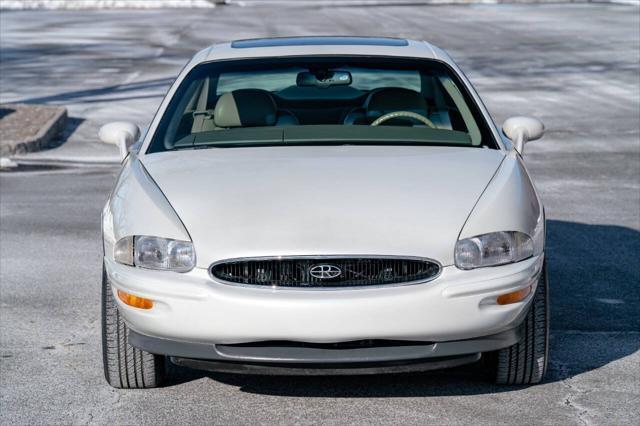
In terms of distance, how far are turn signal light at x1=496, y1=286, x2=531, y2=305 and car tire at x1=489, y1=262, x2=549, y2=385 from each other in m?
0.28

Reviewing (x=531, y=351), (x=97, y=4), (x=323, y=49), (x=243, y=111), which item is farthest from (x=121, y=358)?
(x=97, y=4)

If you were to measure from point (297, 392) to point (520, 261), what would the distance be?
1155 millimetres

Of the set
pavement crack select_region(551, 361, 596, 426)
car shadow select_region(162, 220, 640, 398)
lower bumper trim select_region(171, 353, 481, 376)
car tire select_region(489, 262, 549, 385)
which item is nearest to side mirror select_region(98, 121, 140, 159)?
car shadow select_region(162, 220, 640, 398)

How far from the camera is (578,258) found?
823 cm

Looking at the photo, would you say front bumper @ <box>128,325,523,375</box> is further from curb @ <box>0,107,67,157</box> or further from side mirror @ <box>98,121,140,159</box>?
curb @ <box>0,107,67,157</box>

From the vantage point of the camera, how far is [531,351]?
5.35m

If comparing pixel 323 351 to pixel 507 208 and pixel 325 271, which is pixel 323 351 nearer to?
pixel 325 271

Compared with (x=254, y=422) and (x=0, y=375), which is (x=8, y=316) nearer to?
(x=0, y=375)

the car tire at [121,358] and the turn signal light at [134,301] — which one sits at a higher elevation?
the turn signal light at [134,301]

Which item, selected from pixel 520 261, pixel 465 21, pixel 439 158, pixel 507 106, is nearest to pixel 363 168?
pixel 439 158

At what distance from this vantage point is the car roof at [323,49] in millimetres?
6711

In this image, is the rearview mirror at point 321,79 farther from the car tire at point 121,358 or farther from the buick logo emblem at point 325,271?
the buick logo emblem at point 325,271

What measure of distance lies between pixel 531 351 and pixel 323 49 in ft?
7.46

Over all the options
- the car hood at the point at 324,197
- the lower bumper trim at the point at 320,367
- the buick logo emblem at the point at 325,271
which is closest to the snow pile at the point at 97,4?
the car hood at the point at 324,197
